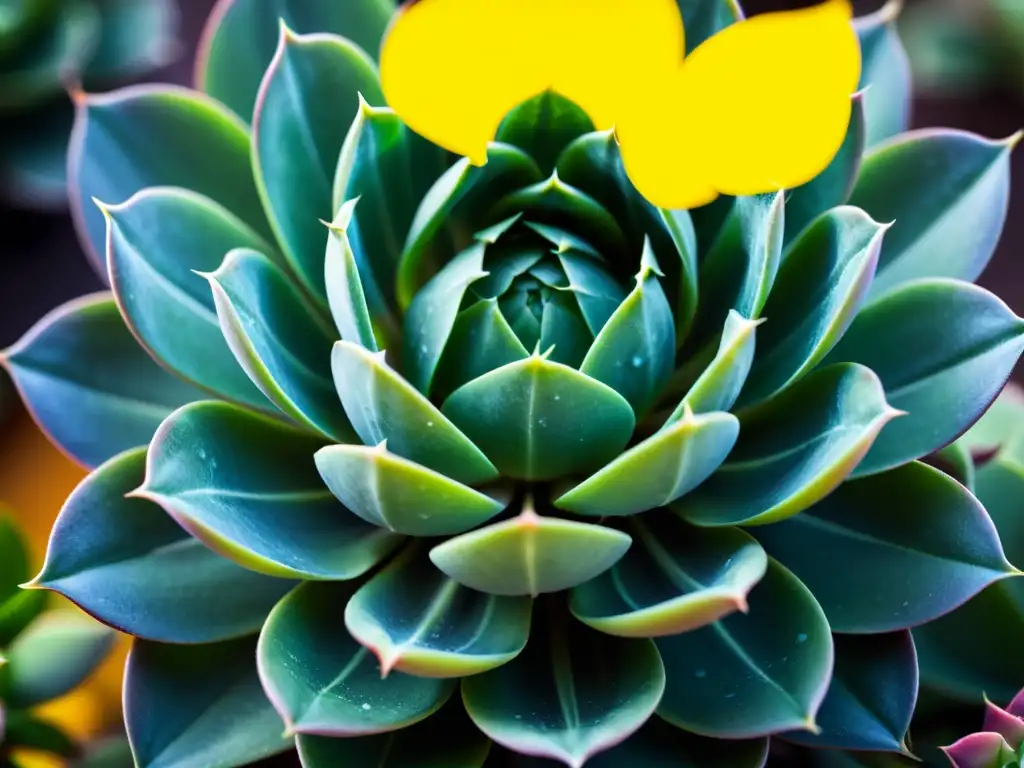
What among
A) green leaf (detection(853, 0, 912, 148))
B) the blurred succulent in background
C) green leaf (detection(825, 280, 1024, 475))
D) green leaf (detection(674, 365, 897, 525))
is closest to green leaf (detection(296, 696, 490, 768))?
green leaf (detection(674, 365, 897, 525))

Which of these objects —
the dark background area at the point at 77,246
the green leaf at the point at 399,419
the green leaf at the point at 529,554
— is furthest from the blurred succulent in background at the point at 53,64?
the green leaf at the point at 529,554

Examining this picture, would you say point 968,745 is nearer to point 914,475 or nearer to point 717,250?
point 914,475

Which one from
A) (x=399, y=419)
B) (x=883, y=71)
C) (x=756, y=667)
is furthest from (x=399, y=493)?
(x=883, y=71)

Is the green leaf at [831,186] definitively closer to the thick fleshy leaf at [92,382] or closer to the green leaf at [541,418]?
the green leaf at [541,418]

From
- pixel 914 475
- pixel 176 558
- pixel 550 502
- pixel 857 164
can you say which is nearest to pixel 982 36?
pixel 857 164

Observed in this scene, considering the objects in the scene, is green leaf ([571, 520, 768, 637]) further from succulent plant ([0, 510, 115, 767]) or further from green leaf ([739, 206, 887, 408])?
succulent plant ([0, 510, 115, 767])

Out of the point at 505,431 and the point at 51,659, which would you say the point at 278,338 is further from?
the point at 51,659
